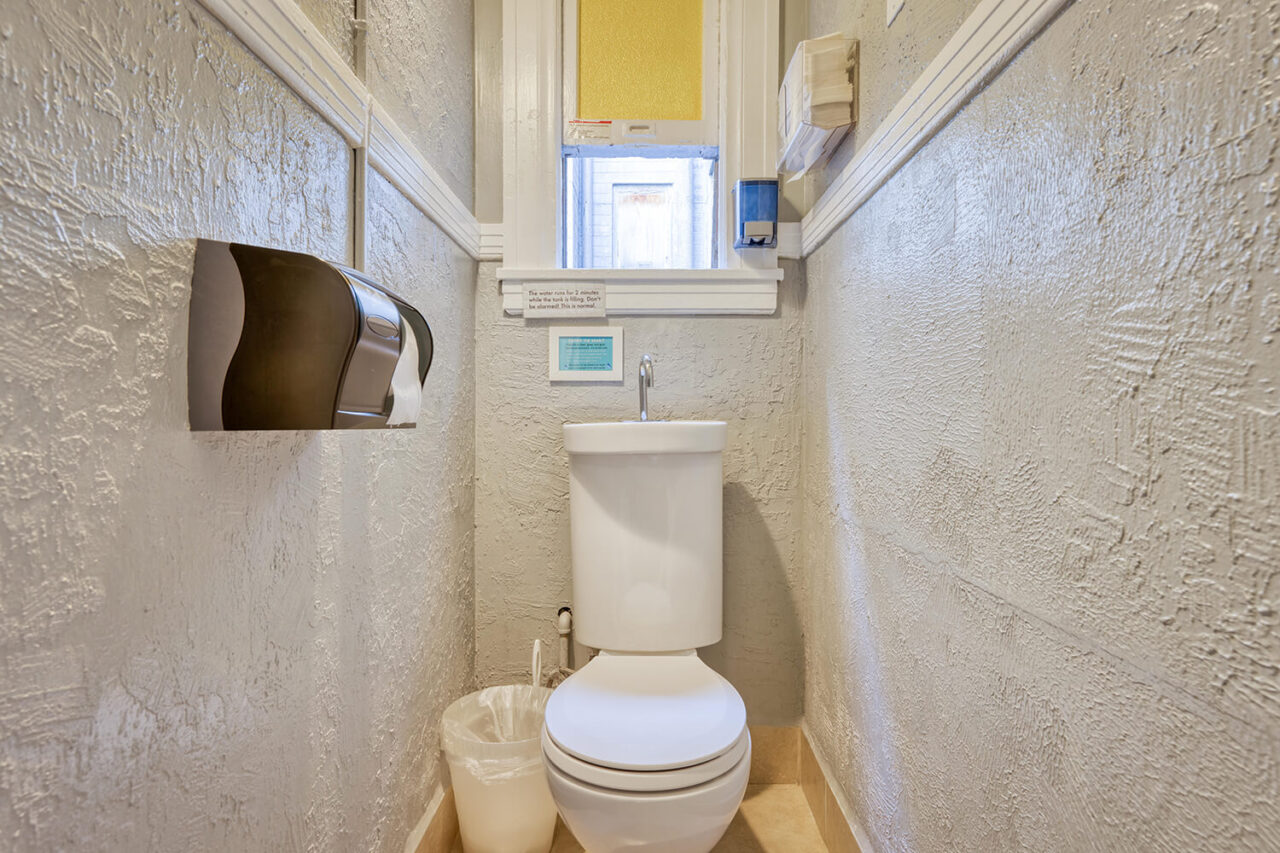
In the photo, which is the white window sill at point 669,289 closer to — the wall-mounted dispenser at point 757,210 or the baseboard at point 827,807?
the wall-mounted dispenser at point 757,210

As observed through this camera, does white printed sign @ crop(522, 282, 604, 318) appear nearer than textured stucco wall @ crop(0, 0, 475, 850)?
No

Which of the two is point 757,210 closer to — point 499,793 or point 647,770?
point 647,770

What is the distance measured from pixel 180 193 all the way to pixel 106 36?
13 cm

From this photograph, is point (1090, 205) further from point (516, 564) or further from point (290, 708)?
point (516, 564)

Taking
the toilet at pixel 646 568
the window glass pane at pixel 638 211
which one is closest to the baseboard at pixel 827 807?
the toilet at pixel 646 568

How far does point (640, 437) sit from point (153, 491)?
3.22 feet

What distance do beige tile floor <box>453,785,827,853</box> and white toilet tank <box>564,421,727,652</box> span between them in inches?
17.6

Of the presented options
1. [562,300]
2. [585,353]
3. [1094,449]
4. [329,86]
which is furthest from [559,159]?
[1094,449]

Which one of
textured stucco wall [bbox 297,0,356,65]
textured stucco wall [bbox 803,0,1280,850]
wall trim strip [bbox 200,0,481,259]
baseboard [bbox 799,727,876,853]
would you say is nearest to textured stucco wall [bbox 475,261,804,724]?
baseboard [bbox 799,727,876,853]

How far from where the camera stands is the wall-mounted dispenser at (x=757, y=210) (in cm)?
167

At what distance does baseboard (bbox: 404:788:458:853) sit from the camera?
126 cm

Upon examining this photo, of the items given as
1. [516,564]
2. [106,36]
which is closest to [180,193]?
[106,36]

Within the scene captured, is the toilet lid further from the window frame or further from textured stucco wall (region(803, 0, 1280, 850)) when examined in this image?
the window frame

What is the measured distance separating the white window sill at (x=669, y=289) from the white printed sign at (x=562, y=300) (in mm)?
A: 16
